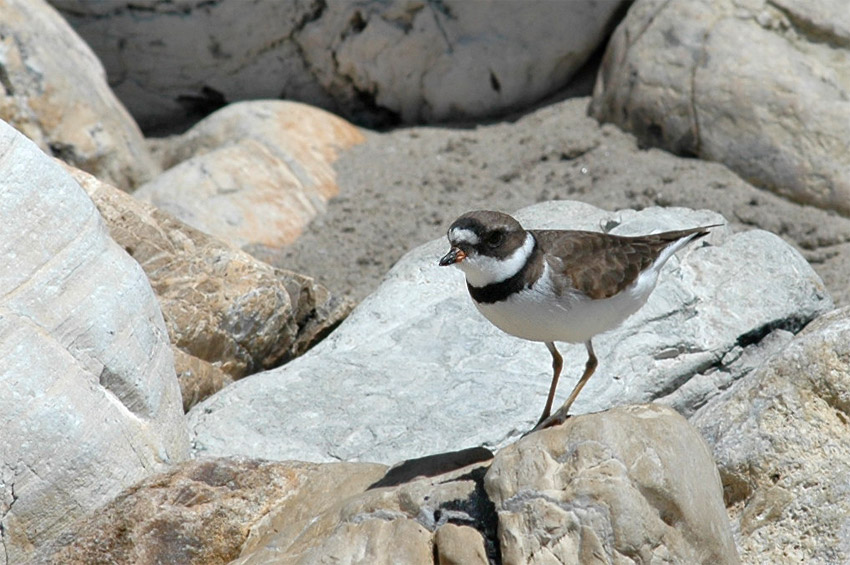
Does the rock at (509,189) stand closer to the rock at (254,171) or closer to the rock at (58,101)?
the rock at (254,171)

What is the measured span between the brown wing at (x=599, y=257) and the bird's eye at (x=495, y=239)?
272 millimetres

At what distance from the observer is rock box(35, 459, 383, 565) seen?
4289 millimetres

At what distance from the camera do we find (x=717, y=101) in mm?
7625

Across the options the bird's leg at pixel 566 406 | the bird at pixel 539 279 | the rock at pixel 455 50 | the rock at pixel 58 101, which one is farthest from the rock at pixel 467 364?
the rock at pixel 455 50

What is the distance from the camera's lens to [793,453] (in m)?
4.43

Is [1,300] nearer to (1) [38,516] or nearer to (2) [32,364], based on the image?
(2) [32,364]

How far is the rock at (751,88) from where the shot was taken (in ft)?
24.2

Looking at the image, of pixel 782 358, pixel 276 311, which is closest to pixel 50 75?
pixel 276 311

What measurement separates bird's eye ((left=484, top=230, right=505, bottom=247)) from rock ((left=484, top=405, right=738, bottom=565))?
902 millimetres

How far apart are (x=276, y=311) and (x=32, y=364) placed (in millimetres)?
1985

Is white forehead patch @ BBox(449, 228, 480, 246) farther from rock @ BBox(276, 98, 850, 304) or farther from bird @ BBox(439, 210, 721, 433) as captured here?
rock @ BBox(276, 98, 850, 304)

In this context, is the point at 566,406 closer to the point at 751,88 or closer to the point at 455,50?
the point at 751,88

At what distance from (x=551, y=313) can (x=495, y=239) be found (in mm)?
390

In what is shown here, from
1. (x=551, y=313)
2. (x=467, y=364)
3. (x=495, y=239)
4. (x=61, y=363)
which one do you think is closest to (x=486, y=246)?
(x=495, y=239)
